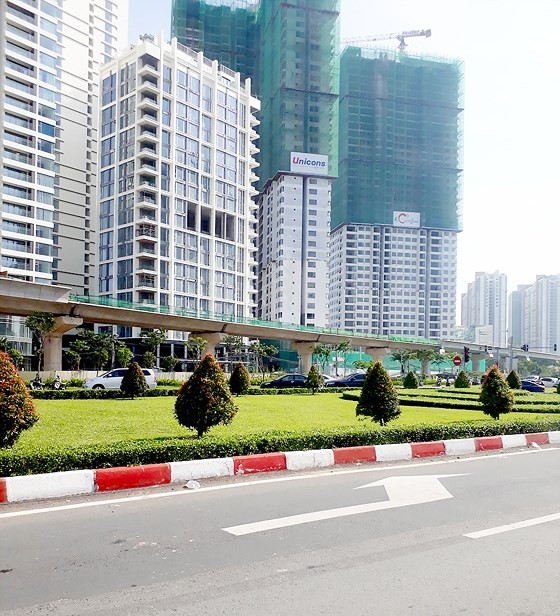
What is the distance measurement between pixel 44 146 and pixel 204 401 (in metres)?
64.1

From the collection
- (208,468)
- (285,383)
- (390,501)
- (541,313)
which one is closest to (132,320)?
(285,383)

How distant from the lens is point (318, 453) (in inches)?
398

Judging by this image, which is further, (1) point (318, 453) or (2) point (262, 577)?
(1) point (318, 453)

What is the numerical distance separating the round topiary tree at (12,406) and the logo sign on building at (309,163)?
10312 cm

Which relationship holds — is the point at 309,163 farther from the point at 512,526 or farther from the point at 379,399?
the point at 512,526

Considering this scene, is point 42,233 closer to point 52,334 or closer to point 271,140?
point 52,334

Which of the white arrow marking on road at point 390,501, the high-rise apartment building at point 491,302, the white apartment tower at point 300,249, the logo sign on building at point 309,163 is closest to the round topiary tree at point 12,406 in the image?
the white arrow marking on road at point 390,501

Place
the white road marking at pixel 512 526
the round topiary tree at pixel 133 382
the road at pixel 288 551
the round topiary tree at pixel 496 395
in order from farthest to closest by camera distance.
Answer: the round topiary tree at pixel 133 382, the round topiary tree at pixel 496 395, the white road marking at pixel 512 526, the road at pixel 288 551

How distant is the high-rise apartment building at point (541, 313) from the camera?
116 metres

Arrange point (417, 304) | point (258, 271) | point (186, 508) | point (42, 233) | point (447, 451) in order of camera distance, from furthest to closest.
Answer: point (417, 304) < point (258, 271) < point (42, 233) < point (447, 451) < point (186, 508)

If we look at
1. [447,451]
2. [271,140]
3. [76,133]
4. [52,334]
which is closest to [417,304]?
[271,140]

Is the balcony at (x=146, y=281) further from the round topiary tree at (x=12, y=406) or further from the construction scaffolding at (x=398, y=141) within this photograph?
the construction scaffolding at (x=398, y=141)

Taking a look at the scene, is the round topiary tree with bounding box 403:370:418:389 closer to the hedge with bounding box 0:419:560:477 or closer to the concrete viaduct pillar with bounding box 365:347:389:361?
the hedge with bounding box 0:419:560:477

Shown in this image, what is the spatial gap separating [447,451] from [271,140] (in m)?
108
